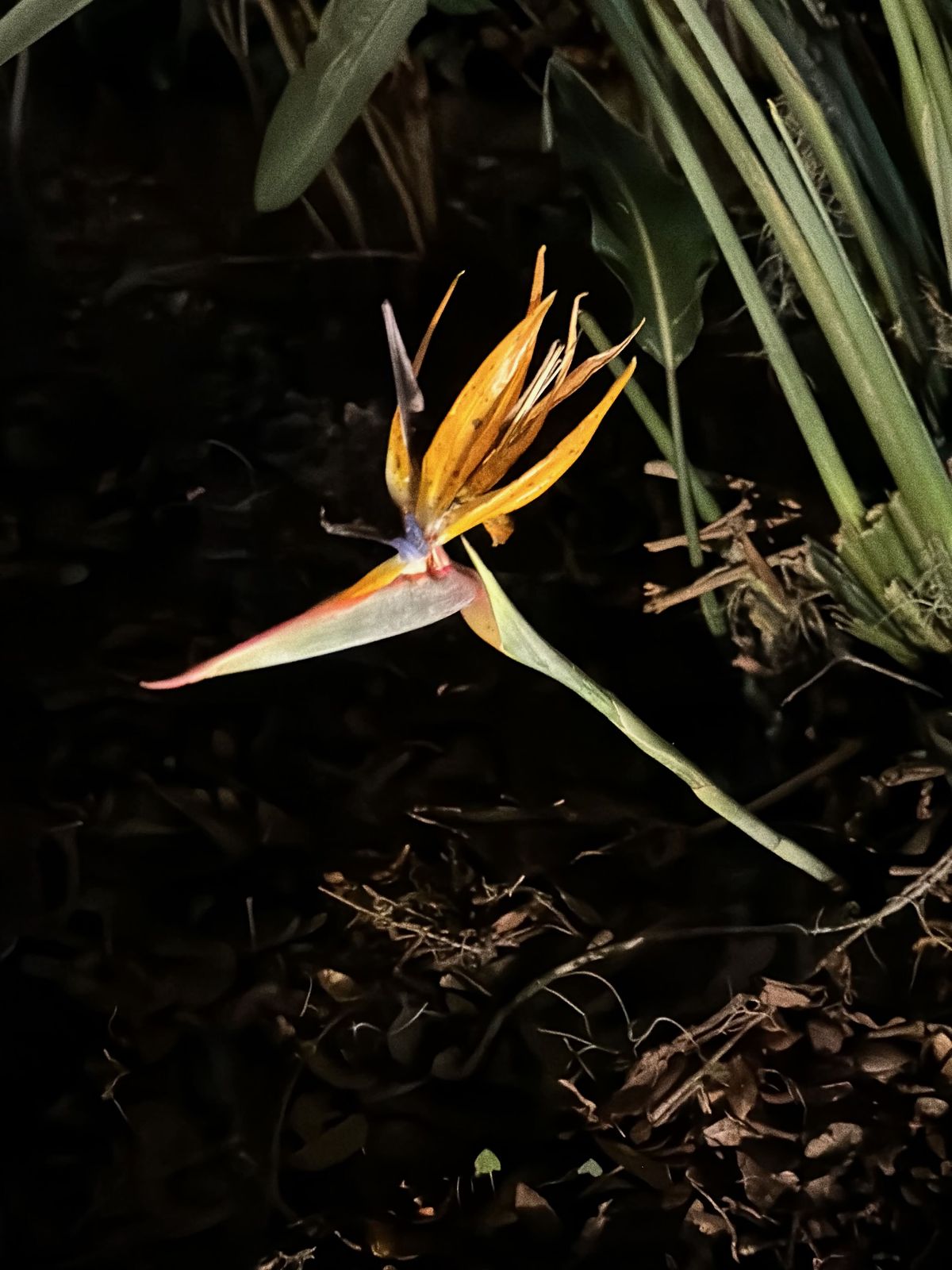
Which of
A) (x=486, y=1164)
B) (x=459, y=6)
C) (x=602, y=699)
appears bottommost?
(x=486, y=1164)

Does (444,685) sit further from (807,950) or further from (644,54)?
(644,54)

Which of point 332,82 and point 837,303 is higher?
point 332,82

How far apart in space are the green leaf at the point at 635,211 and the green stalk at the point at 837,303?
37 mm

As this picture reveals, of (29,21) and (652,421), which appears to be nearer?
(29,21)

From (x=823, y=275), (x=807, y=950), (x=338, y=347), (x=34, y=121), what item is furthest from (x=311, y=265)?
(x=807, y=950)

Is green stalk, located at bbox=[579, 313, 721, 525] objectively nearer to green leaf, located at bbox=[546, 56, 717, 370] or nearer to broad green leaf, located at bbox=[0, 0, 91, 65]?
green leaf, located at bbox=[546, 56, 717, 370]

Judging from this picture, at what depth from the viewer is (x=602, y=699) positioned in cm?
44

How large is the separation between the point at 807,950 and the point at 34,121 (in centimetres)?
61

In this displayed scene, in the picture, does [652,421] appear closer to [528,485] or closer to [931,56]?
[528,485]

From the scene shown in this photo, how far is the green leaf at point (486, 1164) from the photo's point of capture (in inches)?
19.9

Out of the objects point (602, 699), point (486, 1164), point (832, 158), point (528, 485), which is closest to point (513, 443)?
point (528, 485)

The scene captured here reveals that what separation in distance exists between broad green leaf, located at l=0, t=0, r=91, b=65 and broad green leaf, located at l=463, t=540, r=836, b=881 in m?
0.30

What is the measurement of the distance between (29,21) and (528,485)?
30 cm

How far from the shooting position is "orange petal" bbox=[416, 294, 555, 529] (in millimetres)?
455
